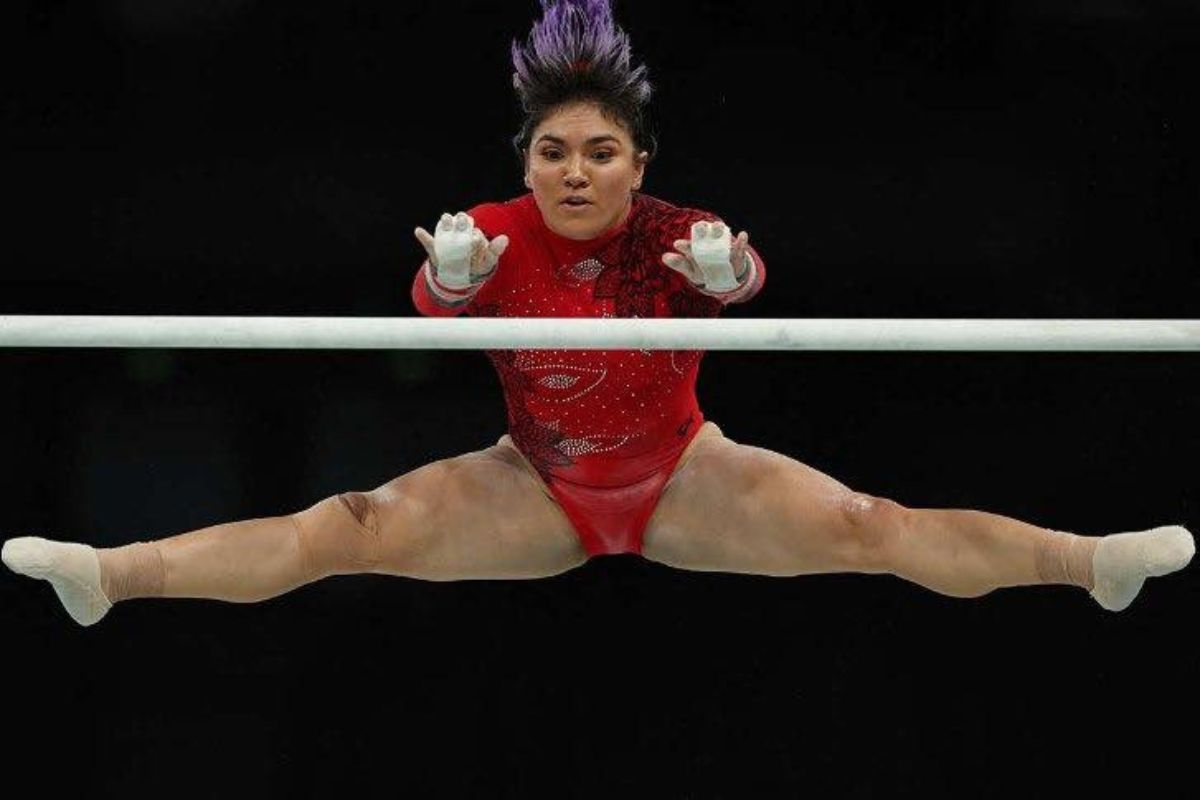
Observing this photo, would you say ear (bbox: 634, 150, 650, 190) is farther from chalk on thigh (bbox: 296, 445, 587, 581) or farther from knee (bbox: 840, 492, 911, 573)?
knee (bbox: 840, 492, 911, 573)

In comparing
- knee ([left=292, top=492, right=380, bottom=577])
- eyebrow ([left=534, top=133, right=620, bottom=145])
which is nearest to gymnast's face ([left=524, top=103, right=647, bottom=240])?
eyebrow ([left=534, top=133, right=620, bottom=145])

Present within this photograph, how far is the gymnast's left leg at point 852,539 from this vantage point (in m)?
2.56

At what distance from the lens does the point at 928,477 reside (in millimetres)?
3650

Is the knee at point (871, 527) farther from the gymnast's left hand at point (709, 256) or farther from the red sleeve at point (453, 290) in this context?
the red sleeve at point (453, 290)

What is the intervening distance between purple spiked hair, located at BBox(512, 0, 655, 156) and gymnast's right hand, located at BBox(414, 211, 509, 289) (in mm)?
286

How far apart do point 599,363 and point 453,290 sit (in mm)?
310

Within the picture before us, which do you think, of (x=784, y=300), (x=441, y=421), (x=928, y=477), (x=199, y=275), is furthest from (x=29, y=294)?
(x=928, y=477)

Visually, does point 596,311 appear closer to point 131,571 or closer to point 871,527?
point 871,527

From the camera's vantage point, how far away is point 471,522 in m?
2.82

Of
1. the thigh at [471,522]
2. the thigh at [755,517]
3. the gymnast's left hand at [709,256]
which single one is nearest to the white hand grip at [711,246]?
the gymnast's left hand at [709,256]

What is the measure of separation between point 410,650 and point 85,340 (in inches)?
56.9

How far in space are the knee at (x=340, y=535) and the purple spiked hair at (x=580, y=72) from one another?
2.15ft

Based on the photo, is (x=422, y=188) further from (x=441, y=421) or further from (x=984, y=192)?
(x=984, y=192)

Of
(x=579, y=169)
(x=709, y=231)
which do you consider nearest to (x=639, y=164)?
(x=579, y=169)
